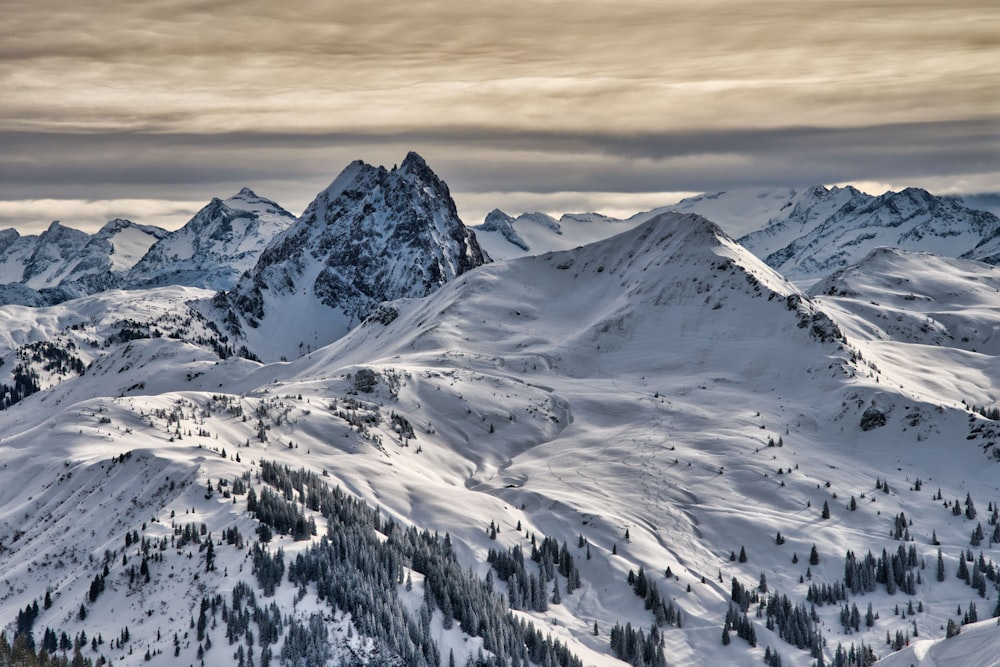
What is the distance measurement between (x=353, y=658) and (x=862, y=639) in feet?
244

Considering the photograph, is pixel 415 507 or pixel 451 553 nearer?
pixel 451 553

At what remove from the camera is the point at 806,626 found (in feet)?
468

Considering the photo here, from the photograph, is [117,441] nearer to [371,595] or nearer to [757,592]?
[371,595]

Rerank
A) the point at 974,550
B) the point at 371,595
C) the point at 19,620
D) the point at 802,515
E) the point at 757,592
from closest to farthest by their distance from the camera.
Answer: the point at 371,595, the point at 19,620, the point at 757,592, the point at 974,550, the point at 802,515

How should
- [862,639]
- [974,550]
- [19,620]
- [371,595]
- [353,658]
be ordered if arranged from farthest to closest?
1. [974,550]
2. [862,639]
3. [19,620]
4. [371,595]
5. [353,658]

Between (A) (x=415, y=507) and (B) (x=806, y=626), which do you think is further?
(A) (x=415, y=507)

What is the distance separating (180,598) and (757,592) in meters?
83.8

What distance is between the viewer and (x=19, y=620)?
118188 mm

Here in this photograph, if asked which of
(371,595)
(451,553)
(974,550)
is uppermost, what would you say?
(371,595)

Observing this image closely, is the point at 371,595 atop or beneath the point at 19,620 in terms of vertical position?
atop

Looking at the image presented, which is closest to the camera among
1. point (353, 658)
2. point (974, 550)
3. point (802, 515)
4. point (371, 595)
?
point (353, 658)

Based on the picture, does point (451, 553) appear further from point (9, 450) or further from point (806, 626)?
point (9, 450)

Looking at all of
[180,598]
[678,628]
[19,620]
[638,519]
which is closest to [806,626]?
[678,628]

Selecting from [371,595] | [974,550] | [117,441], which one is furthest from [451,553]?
[974,550]
